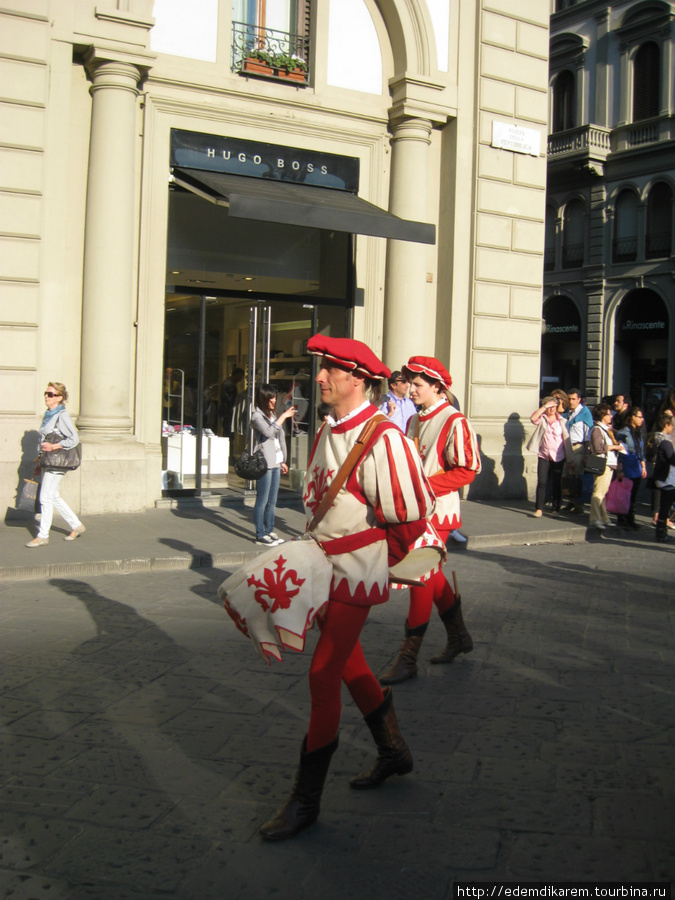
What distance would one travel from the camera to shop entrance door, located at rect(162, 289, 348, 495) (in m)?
12.4

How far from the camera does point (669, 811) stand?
3584mm

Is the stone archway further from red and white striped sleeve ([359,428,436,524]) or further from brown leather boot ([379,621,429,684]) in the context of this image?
red and white striped sleeve ([359,428,436,524])

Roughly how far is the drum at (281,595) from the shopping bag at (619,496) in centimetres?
916

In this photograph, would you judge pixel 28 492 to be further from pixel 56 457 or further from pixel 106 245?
pixel 106 245

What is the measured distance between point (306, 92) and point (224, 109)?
1338 mm

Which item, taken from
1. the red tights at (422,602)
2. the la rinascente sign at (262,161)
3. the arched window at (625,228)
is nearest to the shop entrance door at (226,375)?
the la rinascente sign at (262,161)

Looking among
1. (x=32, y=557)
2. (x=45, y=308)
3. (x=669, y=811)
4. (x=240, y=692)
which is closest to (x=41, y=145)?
(x=45, y=308)

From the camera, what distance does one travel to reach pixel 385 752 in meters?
3.73

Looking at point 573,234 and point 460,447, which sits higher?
point 573,234

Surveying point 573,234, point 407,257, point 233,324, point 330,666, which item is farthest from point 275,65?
point 573,234

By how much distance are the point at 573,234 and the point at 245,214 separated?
2479 centimetres

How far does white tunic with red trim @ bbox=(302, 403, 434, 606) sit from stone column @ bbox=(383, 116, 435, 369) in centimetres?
1013

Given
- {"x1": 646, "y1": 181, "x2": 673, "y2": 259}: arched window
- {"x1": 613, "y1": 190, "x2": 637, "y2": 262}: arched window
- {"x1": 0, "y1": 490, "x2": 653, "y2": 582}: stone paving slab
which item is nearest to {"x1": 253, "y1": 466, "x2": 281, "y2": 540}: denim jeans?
{"x1": 0, "y1": 490, "x2": 653, "y2": 582}: stone paving slab

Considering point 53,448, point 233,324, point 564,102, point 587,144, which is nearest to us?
point 53,448
